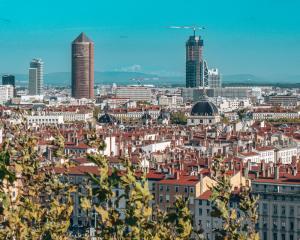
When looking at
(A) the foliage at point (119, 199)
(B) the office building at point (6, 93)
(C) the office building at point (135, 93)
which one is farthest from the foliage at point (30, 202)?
(C) the office building at point (135, 93)

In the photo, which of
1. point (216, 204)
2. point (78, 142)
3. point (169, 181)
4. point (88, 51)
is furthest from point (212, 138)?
point (88, 51)

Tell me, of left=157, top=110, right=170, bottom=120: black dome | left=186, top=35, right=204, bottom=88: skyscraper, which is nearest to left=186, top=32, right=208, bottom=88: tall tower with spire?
left=186, top=35, right=204, bottom=88: skyscraper

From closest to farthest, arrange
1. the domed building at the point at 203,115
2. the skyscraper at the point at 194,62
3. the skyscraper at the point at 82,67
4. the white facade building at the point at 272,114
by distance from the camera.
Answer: the domed building at the point at 203,115
the white facade building at the point at 272,114
the skyscraper at the point at 82,67
the skyscraper at the point at 194,62

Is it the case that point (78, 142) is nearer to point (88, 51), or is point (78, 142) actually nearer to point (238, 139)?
point (238, 139)

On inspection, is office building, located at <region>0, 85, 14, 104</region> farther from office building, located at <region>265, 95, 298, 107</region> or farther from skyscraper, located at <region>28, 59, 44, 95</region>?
office building, located at <region>265, 95, 298, 107</region>

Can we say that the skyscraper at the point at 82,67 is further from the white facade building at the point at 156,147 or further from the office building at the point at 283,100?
the white facade building at the point at 156,147
